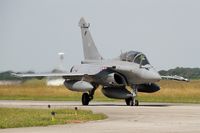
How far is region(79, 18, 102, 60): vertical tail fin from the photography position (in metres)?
43.0

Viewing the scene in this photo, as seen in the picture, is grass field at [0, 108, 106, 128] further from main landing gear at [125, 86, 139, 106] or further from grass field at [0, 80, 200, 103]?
grass field at [0, 80, 200, 103]

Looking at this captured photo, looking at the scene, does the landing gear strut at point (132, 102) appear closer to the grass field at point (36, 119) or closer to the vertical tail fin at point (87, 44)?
the vertical tail fin at point (87, 44)

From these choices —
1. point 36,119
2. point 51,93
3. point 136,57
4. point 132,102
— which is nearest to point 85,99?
point 132,102

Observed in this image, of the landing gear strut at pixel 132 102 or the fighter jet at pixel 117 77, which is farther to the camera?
the fighter jet at pixel 117 77

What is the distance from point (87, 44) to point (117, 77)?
583 centimetres

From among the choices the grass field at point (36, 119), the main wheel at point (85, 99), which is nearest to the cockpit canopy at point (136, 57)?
the main wheel at point (85, 99)

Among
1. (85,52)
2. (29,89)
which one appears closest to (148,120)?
(85,52)

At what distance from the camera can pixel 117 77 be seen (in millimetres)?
38656

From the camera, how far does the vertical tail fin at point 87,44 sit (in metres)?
43.0

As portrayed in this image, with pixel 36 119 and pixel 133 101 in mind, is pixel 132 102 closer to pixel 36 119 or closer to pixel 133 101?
pixel 133 101

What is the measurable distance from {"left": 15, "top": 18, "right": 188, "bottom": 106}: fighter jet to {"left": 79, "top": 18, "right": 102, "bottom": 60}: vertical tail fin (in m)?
0.88

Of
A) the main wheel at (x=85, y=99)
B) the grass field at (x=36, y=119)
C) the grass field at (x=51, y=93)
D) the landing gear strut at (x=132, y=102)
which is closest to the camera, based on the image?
the grass field at (x=36, y=119)

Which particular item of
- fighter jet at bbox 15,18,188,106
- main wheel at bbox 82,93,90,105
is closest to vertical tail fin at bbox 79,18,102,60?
fighter jet at bbox 15,18,188,106

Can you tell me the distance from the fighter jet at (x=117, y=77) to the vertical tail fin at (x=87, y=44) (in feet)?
2.89
